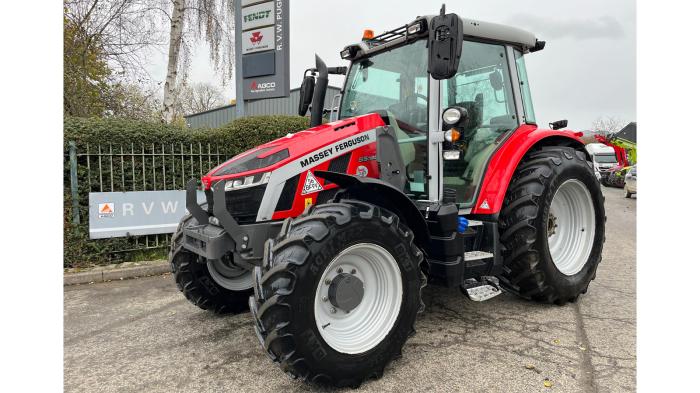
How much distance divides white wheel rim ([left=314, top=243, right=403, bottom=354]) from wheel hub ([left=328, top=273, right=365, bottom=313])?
4 cm

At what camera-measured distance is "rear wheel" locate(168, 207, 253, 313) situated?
3.63m

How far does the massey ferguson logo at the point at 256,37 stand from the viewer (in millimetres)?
8016

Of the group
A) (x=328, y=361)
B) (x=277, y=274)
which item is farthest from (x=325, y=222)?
(x=328, y=361)

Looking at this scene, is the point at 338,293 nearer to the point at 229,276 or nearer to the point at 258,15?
the point at 229,276

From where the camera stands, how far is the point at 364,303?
2.89m

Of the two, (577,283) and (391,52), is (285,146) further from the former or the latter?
(577,283)

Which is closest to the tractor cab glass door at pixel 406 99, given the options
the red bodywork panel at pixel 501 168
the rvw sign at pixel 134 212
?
the red bodywork panel at pixel 501 168

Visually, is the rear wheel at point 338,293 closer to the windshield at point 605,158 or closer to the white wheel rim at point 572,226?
the white wheel rim at point 572,226

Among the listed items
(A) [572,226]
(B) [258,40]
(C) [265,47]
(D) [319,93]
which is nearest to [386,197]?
(D) [319,93]

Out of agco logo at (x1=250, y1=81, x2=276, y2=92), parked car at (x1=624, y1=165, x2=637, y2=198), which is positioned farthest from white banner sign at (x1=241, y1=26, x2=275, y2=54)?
parked car at (x1=624, y1=165, x2=637, y2=198)

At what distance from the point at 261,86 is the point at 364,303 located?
20.3 ft

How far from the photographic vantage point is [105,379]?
9.24 feet

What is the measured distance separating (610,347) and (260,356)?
2510mm

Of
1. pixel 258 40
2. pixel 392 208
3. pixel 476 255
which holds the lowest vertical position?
pixel 476 255
